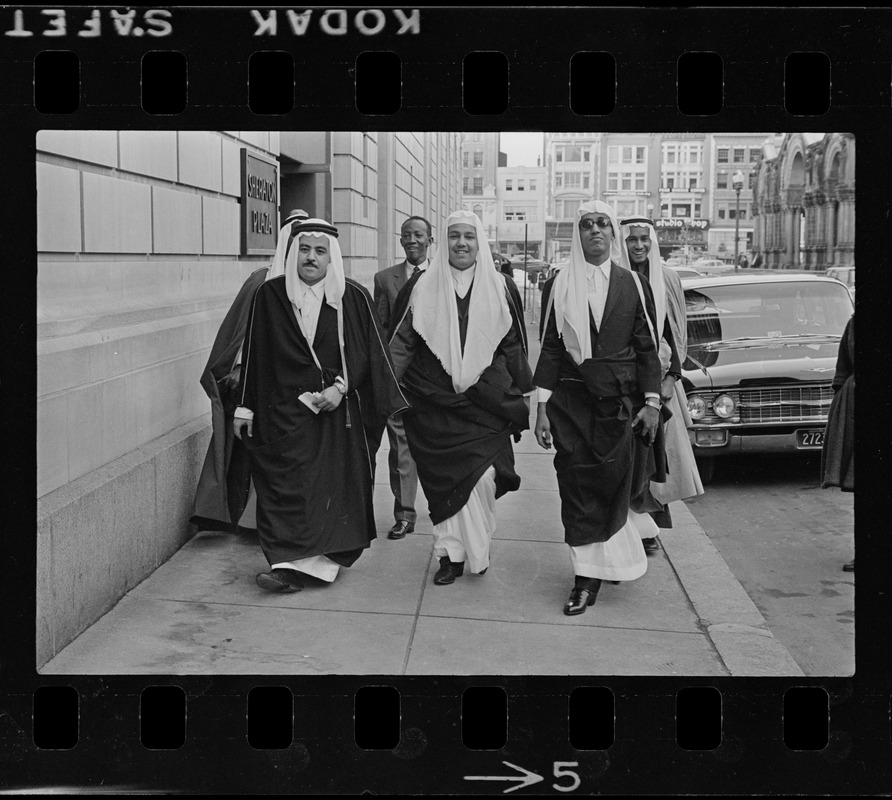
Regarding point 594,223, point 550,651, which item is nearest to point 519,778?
point 550,651

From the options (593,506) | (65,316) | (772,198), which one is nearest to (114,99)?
(65,316)

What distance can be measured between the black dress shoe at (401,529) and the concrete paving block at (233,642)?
1429 mm

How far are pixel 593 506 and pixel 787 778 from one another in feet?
6.66

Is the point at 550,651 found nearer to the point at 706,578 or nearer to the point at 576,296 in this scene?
the point at 706,578

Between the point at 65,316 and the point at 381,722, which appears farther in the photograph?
the point at 65,316

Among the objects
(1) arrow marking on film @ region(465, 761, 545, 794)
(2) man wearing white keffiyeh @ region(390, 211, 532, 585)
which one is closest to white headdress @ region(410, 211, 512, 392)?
(2) man wearing white keffiyeh @ region(390, 211, 532, 585)

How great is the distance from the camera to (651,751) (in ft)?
13.2

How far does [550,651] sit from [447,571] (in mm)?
1164

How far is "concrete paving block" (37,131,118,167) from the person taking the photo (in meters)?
4.84

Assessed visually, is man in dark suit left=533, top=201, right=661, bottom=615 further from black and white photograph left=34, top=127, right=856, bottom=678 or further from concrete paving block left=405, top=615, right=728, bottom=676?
concrete paving block left=405, top=615, right=728, bottom=676

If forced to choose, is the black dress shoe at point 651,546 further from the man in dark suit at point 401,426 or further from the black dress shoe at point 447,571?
the man in dark suit at point 401,426

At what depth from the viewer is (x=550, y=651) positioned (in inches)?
203

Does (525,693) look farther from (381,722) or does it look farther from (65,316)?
(65,316)

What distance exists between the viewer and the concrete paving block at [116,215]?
5434 mm
